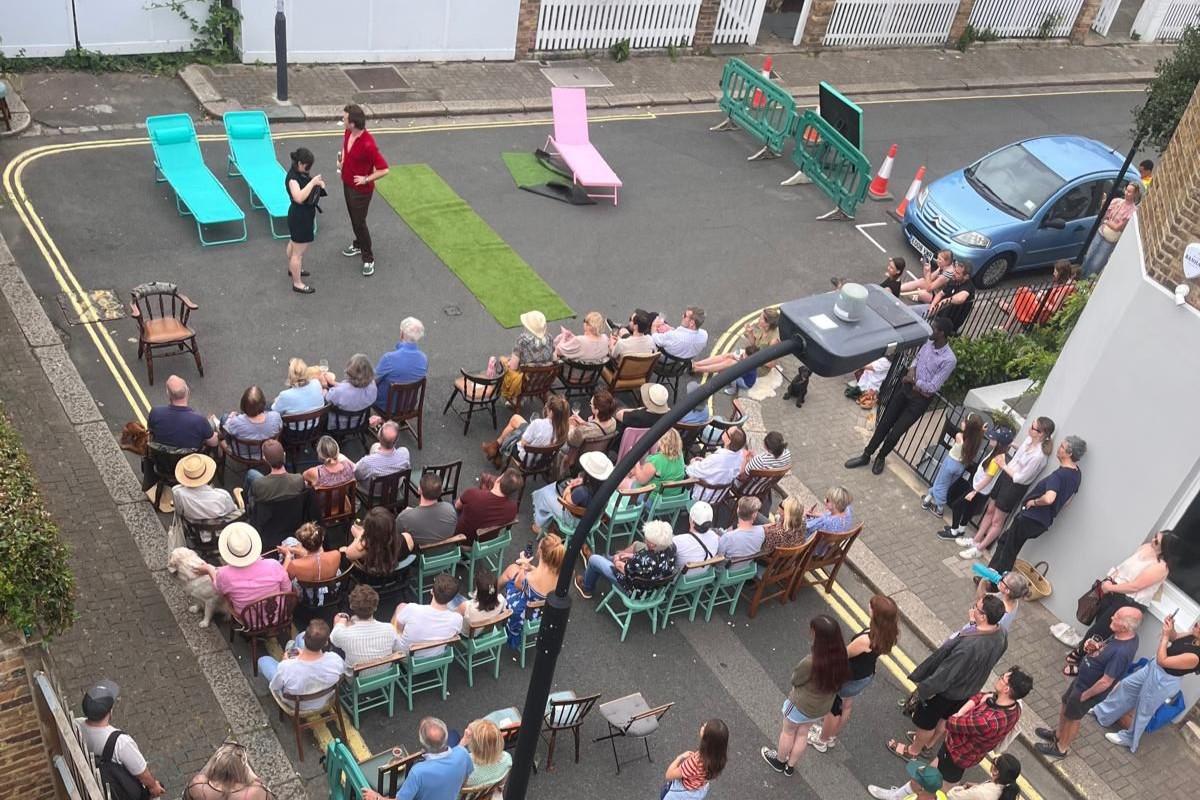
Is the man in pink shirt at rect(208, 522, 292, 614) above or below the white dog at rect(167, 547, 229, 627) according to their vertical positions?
above

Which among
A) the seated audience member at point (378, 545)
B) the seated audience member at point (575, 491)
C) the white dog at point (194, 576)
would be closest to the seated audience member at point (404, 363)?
the seated audience member at point (575, 491)

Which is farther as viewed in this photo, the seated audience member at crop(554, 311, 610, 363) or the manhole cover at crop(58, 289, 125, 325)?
the manhole cover at crop(58, 289, 125, 325)

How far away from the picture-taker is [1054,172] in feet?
54.0

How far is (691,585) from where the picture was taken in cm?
979

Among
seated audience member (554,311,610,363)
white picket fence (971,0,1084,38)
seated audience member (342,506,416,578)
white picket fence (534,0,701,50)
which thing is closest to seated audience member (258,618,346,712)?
seated audience member (342,506,416,578)

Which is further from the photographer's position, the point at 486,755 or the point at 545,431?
the point at 545,431

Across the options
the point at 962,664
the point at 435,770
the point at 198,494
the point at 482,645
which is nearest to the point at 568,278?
the point at 198,494

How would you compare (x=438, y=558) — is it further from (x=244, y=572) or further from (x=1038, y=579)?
(x=1038, y=579)

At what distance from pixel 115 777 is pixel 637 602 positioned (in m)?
4.30

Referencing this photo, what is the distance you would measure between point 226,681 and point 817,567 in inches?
208

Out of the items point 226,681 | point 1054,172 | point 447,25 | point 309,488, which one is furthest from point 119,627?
point 1054,172

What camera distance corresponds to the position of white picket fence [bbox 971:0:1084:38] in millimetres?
24422

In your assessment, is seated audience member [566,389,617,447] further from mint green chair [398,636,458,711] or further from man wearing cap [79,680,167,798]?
man wearing cap [79,680,167,798]

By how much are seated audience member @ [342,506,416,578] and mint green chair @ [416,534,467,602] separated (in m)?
0.24
